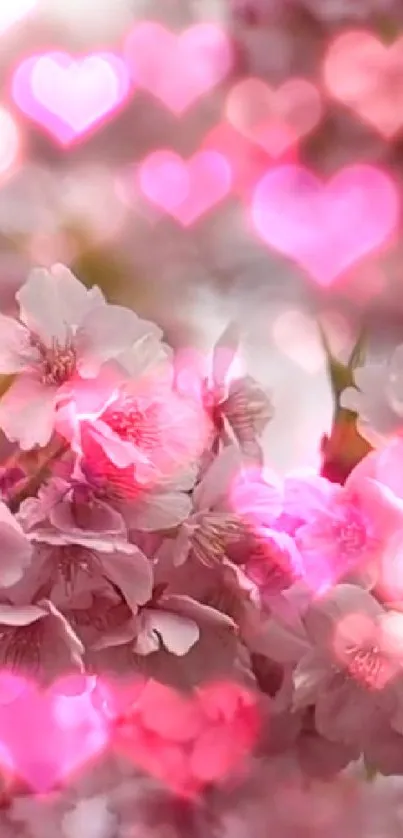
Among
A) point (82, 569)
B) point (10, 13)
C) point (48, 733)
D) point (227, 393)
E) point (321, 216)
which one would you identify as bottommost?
point (48, 733)

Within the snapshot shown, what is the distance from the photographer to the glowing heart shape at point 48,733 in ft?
2.64

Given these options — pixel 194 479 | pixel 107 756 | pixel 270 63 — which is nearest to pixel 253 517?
pixel 194 479

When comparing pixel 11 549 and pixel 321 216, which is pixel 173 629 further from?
pixel 321 216

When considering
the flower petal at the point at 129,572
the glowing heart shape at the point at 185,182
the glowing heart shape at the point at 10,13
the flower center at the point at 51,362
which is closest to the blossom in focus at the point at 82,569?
the flower petal at the point at 129,572

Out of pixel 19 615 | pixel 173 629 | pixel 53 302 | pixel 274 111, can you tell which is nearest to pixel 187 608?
pixel 173 629

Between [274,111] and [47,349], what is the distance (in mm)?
258

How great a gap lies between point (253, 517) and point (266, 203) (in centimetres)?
24

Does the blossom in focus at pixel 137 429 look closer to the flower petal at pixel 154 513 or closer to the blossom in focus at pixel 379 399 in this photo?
the flower petal at pixel 154 513

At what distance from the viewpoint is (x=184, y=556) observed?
80cm

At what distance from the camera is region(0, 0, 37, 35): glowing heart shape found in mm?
811

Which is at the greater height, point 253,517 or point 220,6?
point 220,6

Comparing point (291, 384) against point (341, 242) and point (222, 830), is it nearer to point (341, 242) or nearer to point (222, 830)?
point (341, 242)

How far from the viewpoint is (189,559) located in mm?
801

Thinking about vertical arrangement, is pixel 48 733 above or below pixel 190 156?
below
